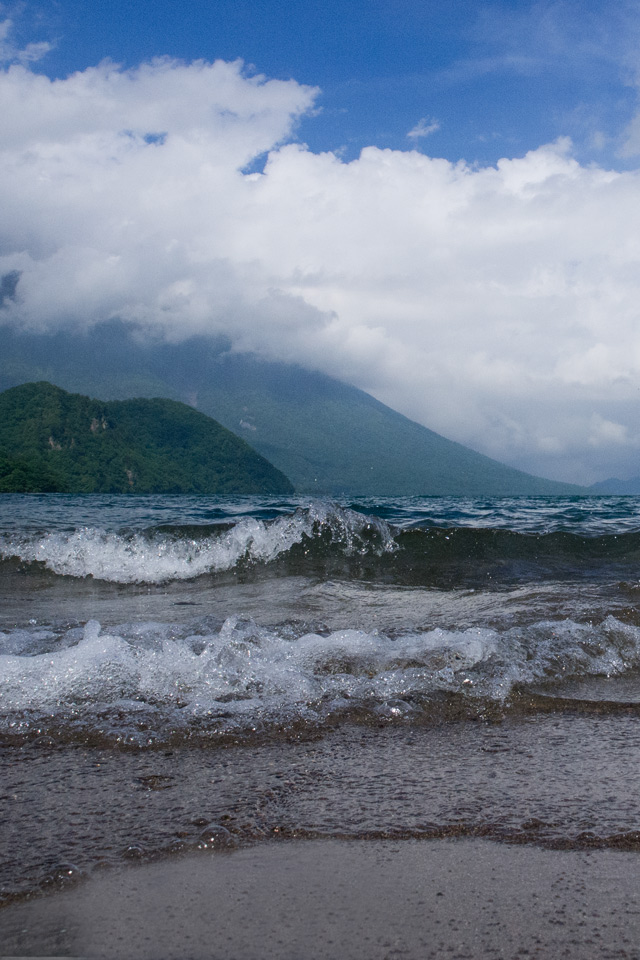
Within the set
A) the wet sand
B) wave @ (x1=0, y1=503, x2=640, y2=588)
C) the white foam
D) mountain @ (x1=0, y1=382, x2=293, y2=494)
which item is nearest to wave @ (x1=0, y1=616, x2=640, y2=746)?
the wet sand

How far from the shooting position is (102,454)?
76.9m

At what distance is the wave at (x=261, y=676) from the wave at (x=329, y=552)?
144 inches

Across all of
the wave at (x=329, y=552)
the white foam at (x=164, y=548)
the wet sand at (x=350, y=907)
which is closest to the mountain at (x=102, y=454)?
the white foam at (x=164, y=548)

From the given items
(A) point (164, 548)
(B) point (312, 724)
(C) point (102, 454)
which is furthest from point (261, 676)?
(C) point (102, 454)

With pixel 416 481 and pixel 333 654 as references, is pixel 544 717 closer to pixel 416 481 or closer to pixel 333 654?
pixel 333 654

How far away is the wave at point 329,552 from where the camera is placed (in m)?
8.72

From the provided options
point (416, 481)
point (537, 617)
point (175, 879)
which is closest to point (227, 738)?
point (175, 879)

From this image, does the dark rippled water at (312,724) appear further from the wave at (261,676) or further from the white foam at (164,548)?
the white foam at (164,548)

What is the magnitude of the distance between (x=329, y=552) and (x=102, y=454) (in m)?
71.9

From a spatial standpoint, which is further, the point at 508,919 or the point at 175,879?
the point at 175,879

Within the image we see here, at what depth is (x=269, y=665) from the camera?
359 centimetres

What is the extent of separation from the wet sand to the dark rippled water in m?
0.12

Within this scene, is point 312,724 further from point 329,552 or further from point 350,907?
point 329,552

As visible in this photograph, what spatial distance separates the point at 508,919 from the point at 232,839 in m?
0.82
